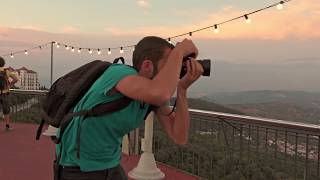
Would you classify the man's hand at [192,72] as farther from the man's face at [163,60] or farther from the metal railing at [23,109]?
the metal railing at [23,109]

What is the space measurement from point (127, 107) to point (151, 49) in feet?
0.91

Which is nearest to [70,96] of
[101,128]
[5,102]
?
[101,128]

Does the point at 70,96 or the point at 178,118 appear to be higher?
the point at 70,96

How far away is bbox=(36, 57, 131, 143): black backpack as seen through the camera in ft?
7.02

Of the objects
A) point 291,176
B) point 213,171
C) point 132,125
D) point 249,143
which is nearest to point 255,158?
point 249,143

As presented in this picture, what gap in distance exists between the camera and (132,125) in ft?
7.17

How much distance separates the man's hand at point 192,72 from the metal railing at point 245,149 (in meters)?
2.25

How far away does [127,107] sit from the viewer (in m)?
2.10

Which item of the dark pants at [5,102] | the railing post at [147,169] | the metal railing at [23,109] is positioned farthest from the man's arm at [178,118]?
the metal railing at [23,109]

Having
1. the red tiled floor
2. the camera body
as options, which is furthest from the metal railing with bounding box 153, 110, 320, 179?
the camera body

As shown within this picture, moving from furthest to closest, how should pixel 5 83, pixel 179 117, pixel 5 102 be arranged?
pixel 5 102 < pixel 5 83 < pixel 179 117

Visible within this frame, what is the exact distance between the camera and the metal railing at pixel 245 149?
471 cm

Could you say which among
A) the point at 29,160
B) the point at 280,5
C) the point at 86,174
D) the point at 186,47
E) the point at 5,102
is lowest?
the point at 29,160

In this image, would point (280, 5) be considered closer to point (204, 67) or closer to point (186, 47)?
point (204, 67)
